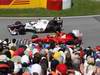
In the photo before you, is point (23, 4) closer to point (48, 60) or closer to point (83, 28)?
point (83, 28)

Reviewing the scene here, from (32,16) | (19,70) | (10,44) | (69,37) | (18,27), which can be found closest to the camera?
(19,70)

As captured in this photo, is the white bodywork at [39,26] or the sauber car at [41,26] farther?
the white bodywork at [39,26]

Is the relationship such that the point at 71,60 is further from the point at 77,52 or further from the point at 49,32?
the point at 49,32

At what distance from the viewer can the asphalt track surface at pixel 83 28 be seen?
23212mm

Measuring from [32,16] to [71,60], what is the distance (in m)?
11.7

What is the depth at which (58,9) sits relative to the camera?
96.7ft

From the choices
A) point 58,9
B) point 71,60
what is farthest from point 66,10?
point 71,60

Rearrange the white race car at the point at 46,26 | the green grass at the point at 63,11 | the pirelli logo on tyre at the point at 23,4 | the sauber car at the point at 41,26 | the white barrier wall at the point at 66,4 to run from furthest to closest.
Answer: the pirelli logo on tyre at the point at 23,4, the white barrier wall at the point at 66,4, the green grass at the point at 63,11, the white race car at the point at 46,26, the sauber car at the point at 41,26

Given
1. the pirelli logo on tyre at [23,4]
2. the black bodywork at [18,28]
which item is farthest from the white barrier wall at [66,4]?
the black bodywork at [18,28]

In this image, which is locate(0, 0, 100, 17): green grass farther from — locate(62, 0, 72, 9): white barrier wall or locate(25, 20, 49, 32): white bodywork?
locate(25, 20, 49, 32): white bodywork

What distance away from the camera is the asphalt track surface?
2321 centimetres

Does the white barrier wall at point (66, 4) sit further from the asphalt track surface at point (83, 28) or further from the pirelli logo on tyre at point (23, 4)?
the asphalt track surface at point (83, 28)

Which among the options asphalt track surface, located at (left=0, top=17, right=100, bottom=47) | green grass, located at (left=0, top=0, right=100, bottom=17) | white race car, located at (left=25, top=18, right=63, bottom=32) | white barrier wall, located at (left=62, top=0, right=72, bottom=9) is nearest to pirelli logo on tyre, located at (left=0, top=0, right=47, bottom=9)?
green grass, located at (left=0, top=0, right=100, bottom=17)

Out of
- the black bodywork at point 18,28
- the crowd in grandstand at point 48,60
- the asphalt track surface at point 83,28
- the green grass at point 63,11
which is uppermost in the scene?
the crowd in grandstand at point 48,60
